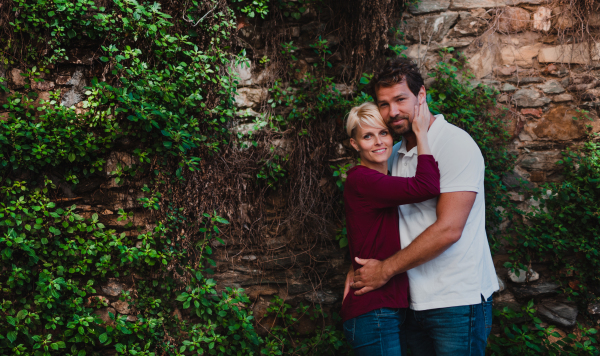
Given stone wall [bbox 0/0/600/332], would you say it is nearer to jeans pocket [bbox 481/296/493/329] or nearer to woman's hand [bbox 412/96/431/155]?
woman's hand [bbox 412/96/431/155]

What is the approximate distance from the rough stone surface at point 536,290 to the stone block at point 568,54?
2.06 m

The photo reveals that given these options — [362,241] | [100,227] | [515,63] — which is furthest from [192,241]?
[515,63]

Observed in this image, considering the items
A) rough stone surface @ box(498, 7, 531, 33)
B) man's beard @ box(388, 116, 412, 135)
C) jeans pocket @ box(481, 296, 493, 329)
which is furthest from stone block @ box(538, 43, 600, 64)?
jeans pocket @ box(481, 296, 493, 329)

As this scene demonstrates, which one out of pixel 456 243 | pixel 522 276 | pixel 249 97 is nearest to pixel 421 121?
pixel 456 243

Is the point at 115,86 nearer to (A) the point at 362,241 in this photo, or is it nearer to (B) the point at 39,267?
(B) the point at 39,267

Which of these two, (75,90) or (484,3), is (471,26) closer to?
(484,3)

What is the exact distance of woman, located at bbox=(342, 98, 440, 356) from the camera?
167 cm

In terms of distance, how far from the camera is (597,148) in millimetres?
2943

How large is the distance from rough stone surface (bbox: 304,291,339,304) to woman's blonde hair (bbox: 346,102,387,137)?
5.04 ft

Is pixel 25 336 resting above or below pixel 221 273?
below

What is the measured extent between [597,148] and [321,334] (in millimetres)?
2922

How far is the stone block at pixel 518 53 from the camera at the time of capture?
3145mm

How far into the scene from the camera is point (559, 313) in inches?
114

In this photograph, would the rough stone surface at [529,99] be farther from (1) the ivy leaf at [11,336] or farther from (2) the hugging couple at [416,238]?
(1) the ivy leaf at [11,336]
